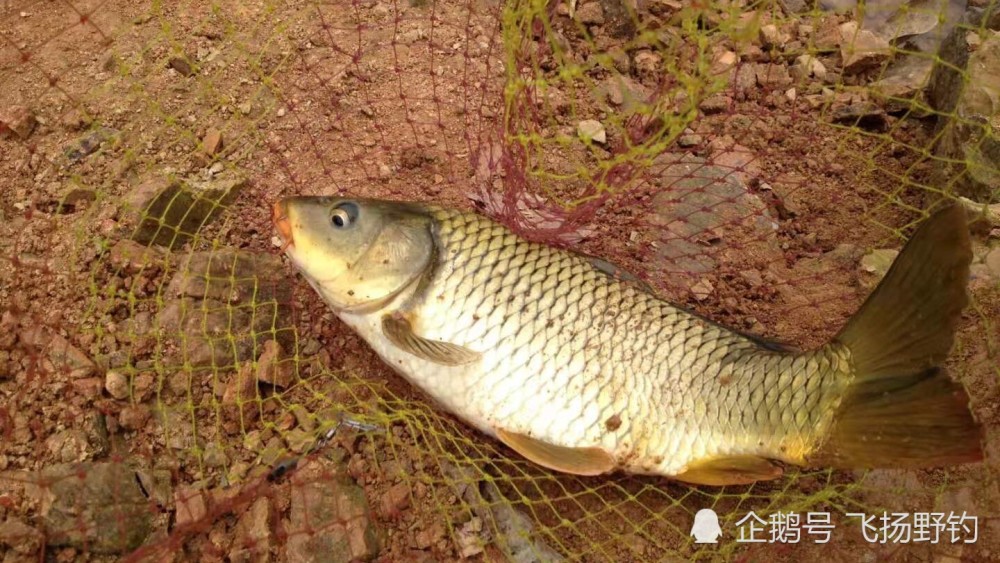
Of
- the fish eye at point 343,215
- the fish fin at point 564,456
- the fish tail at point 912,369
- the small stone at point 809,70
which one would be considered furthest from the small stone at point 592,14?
the fish fin at point 564,456

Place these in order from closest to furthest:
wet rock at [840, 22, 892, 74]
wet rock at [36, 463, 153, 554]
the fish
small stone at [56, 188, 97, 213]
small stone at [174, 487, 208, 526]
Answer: the fish → wet rock at [36, 463, 153, 554] → small stone at [174, 487, 208, 526] → small stone at [56, 188, 97, 213] → wet rock at [840, 22, 892, 74]

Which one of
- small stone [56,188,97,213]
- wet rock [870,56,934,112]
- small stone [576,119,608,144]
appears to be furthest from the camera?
wet rock [870,56,934,112]

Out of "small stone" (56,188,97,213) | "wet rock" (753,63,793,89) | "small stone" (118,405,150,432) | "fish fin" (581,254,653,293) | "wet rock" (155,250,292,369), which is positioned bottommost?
"small stone" (118,405,150,432)

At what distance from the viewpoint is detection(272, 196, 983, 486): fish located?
81.6 inches

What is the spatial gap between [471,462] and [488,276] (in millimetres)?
593

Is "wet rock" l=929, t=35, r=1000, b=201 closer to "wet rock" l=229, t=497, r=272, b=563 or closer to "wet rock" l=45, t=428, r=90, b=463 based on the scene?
"wet rock" l=229, t=497, r=272, b=563

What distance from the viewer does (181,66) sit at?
340 centimetres

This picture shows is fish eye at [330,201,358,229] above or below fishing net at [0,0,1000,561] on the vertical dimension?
above

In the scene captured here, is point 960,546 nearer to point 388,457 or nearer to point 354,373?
point 388,457

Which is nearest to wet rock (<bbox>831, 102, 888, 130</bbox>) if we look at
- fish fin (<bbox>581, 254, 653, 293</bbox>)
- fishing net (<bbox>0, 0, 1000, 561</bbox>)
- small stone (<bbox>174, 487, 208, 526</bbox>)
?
fishing net (<bbox>0, 0, 1000, 561</bbox>)

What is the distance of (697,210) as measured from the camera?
10.3ft

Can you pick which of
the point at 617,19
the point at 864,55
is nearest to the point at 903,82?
the point at 864,55

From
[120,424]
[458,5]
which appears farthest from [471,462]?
[458,5]

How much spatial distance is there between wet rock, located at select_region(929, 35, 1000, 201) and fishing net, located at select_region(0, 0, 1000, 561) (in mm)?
13
